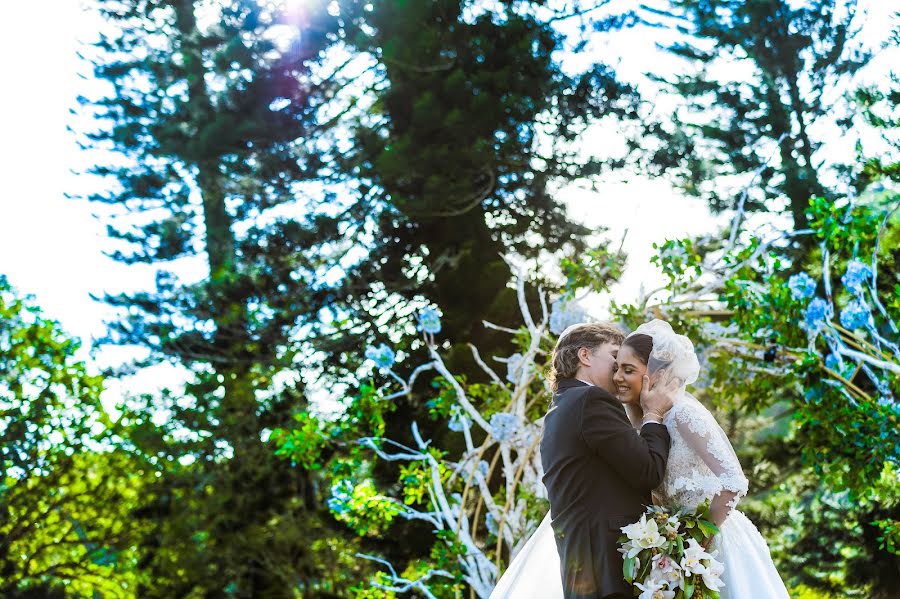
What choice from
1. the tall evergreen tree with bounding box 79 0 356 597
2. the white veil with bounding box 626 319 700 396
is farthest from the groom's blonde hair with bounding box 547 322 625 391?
the tall evergreen tree with bounding box 79 0 356 597

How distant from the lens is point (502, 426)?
197 inches

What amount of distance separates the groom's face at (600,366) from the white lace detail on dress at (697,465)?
0.23 meters

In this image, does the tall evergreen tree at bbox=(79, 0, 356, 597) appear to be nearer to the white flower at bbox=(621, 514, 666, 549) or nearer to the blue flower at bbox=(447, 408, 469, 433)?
the blue flower at bbox=(447, 408, 469, 433)

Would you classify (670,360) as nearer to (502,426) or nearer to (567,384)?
(567,384)

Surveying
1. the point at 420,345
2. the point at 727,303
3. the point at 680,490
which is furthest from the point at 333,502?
the point at 420,345

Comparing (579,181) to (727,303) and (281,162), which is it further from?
(727,303)

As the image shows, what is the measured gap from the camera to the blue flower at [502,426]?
4984 mm

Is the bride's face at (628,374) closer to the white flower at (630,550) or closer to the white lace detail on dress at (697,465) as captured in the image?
the white lace detail on dress at (697,465)

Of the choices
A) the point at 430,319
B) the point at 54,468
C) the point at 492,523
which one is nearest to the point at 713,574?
the point at 492,523

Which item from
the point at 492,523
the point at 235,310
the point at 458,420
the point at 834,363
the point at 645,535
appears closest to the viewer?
the point at 645,535

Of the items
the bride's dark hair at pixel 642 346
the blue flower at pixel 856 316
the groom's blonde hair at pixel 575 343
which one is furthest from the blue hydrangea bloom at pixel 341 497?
Result: the bride's dark hair at pixel 642 346

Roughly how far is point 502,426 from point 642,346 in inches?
91.2

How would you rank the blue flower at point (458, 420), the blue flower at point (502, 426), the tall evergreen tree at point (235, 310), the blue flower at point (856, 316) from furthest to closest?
the tall evergreen tree at point (235, 310), the blue flower at point (458, 420), the blue flower at point (502, 426), the blue flower at point (856, 316)

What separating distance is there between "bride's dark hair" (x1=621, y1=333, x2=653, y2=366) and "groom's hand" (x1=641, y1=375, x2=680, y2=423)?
53 millimetres
